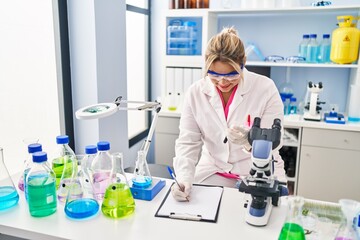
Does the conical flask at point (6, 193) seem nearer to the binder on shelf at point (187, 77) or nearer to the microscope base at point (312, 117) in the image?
the binder on shelf at point (187, 77)

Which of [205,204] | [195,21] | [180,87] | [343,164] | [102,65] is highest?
[195,21]

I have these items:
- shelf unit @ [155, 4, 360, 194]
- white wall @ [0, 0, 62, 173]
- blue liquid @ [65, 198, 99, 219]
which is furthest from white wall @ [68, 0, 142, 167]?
blue liquid @ [65, 198, 99, 219]

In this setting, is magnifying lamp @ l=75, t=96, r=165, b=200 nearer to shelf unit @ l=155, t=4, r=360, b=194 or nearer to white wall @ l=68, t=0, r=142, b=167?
white wall @ l=68, t=0, r=142, b=167

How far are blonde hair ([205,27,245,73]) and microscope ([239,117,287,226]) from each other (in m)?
0.44

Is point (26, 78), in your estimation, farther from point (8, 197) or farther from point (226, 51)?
point (226, 51)

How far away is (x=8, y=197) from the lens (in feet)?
3.92

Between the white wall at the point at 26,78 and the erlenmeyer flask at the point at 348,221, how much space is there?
170 cm

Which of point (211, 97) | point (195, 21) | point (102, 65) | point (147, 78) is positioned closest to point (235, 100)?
point (211, 97)

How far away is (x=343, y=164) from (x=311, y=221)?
1.65 meters

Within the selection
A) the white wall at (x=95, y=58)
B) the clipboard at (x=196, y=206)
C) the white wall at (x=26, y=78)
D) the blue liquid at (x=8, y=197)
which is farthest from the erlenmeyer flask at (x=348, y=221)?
the white wall at (x=26, y=78)

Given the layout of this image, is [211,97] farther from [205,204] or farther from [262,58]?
[262,58]

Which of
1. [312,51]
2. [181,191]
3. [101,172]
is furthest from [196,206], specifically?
Result: [312,51]

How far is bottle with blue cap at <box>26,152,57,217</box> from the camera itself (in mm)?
1115

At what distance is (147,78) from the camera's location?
11.3ft
